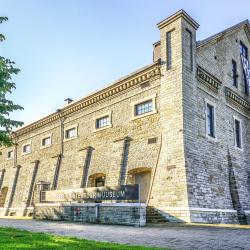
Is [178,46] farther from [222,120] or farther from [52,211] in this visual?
[52,211]

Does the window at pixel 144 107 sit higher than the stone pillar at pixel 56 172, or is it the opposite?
the window at pixel 144 107

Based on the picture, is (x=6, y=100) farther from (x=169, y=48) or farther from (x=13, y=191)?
(x=13, y=191)

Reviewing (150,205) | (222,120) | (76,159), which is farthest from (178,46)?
(76,159)

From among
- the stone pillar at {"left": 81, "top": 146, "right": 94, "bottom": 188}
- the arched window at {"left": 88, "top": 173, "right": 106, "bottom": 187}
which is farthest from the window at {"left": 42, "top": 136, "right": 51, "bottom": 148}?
the arched window at {"left": 88, "top": 173, "right": 106, "bottom": 187}

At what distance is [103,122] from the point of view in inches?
861

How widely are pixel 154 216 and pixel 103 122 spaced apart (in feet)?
26.4

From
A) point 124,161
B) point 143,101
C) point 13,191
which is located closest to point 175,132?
point 143,101

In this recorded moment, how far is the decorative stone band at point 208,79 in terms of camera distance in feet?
60.9

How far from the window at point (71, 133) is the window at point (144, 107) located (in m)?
6.17

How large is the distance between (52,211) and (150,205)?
4974 mm

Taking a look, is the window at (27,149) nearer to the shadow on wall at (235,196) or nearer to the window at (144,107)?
the window at (144,107)

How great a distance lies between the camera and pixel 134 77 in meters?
19.6

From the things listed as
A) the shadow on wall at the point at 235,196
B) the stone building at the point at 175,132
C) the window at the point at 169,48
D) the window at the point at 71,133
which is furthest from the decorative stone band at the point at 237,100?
the window at the point at 71,133

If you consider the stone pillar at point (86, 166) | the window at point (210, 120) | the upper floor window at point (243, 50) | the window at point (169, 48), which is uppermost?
the upper floor window at point (243, 50)
